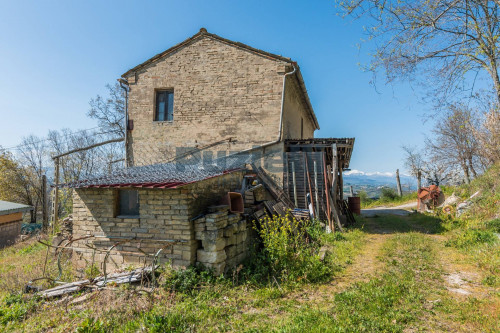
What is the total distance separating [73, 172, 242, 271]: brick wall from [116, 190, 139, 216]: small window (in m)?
0.21

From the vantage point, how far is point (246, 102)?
1032cm

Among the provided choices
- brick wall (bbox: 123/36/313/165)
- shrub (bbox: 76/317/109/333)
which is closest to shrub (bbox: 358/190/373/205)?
brick wall (bbox: 123/36/313/165)

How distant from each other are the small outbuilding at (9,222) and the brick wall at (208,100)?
841 centimetres

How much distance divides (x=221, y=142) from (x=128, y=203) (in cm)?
451

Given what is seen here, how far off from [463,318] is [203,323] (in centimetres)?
364

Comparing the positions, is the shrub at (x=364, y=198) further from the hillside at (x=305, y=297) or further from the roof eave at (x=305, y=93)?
the hillside at (x=305, y=297)

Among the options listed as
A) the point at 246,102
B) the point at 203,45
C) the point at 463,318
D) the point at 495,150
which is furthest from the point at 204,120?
the point at 495,150

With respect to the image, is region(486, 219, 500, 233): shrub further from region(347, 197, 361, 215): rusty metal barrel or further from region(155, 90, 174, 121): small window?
region(155, 90, 174, 121): small window

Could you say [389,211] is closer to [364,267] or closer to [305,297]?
[364,267]

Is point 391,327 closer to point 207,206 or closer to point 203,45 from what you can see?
point 207,206

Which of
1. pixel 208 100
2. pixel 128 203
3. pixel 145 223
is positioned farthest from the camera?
pixel 208 100

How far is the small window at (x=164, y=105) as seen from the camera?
36.9 ft

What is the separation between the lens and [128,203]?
22.4 ft

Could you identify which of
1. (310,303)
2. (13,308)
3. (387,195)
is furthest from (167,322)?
(387,195)
